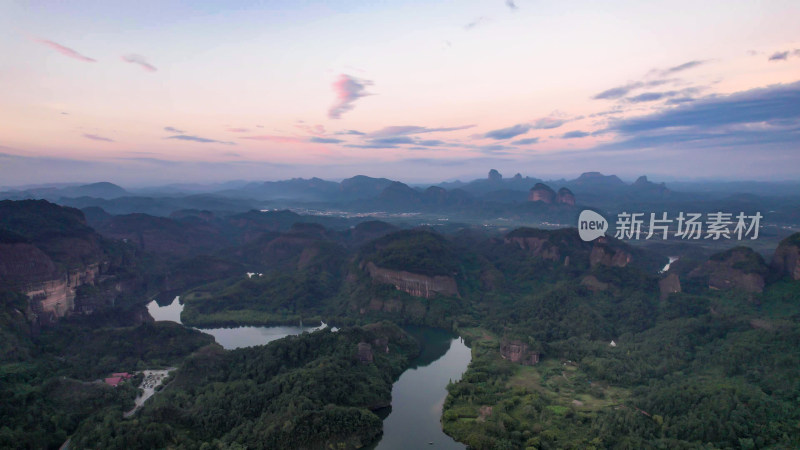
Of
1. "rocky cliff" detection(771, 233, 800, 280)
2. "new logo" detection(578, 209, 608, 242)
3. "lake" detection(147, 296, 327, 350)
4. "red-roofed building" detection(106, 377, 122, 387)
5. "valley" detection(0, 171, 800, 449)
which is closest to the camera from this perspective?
"valley" detection(0, 171, 800, 449)

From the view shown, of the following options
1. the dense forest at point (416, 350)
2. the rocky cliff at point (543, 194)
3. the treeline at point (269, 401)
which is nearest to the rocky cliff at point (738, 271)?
the dense forest at point (416, 350)

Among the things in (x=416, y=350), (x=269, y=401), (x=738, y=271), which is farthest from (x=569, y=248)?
(x=269, y=401)

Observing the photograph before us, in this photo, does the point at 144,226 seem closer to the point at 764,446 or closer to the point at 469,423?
the point at 469,423

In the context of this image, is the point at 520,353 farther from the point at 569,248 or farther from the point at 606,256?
the point at 569,248

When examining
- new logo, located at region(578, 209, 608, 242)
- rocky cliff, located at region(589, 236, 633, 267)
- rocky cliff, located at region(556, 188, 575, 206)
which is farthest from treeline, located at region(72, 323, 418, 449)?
rocky cliff, located at region(556, 188, 575, 206)

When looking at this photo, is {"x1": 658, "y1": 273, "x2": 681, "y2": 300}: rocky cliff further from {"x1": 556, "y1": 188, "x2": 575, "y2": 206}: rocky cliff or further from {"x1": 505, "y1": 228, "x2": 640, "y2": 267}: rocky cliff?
{"x1": 556, "y1": 188, "x2": 575, "y2": 206}: rocky cliff

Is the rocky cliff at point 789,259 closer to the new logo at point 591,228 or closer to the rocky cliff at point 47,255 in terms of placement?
the new logo at point 591,228

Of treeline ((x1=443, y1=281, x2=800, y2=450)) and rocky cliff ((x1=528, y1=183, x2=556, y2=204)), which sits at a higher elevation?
rocky cliff ((x1=528, y1=183, x2=556, y2=204))
